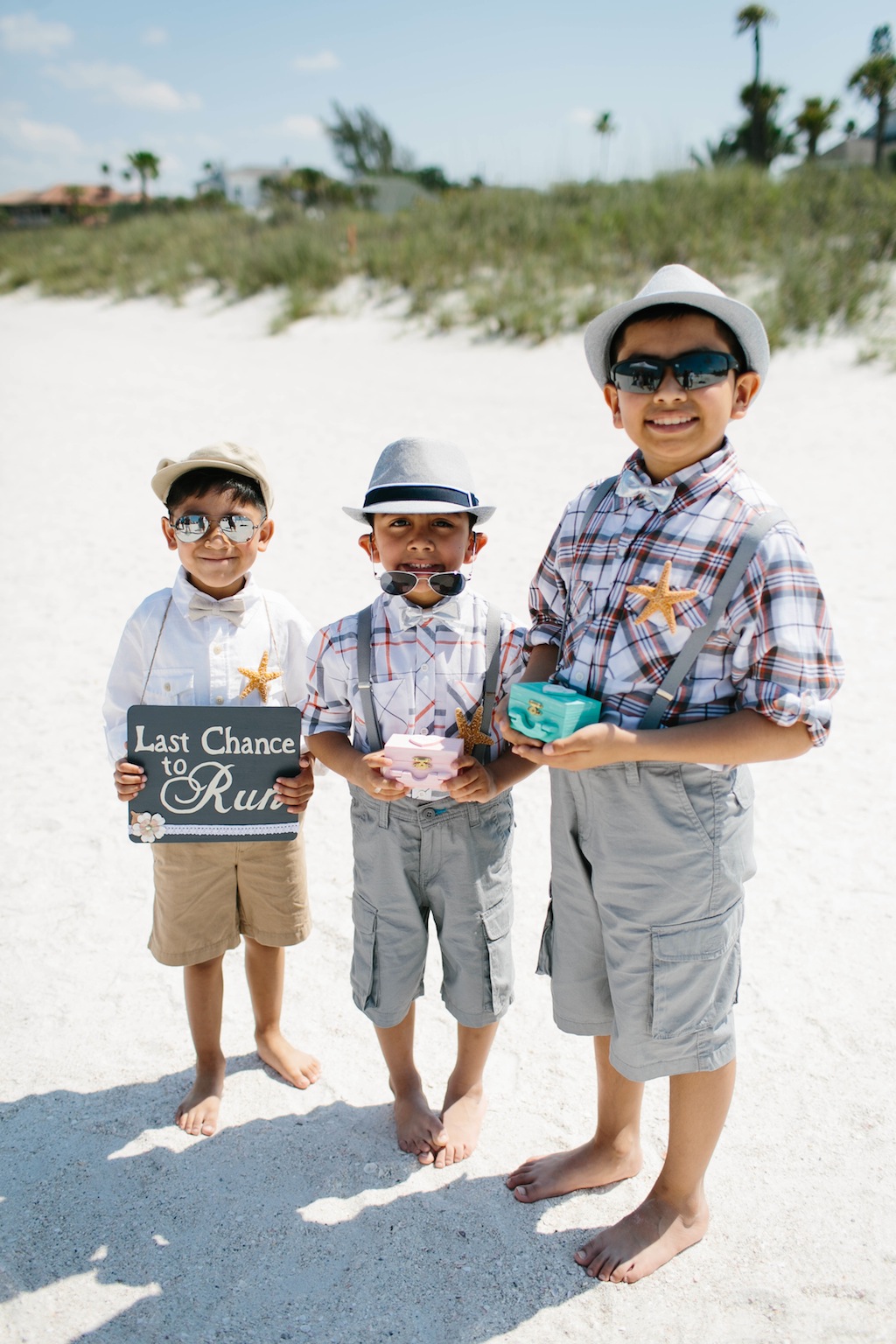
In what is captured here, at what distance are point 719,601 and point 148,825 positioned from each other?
1555 millimetres

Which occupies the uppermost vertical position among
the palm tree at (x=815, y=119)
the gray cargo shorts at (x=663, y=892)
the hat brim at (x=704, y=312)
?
the palm tree at (x=815, y=119)

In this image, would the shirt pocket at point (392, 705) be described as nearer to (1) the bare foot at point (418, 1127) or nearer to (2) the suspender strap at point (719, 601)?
(2) the suspender strap at point (719, 601)

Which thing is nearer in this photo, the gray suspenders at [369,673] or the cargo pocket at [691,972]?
the cargo pocket at [691,972]

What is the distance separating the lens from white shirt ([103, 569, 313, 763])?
8.24 feet

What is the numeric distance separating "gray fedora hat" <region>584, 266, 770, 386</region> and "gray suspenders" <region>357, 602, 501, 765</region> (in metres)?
0.72

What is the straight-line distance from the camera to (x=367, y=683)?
89.7 inches

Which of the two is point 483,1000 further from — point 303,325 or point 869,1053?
point 303,325

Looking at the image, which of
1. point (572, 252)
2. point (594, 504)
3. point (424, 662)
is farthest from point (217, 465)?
point (572, 252)

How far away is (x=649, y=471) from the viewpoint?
6.66 feet

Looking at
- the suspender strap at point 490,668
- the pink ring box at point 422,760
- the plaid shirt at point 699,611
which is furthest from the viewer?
the suspender strap at point 490,668

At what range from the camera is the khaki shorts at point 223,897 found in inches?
103

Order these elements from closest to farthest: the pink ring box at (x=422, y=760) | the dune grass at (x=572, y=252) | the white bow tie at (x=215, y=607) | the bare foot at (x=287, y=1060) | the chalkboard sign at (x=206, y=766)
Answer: the pink ring box at (x=422, y=760) → the chalkboard sign at (x=206, y=766) → the white bow tie at (x=215, y=607) → the bare foot at (x=287, y=1060) → the dune grass at (x=572, y=252)

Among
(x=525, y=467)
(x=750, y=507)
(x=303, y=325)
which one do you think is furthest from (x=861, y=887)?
(x=303, y=325)

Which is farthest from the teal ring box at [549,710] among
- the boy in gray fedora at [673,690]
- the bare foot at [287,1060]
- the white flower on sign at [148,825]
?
the bare foot at [287,1060]
